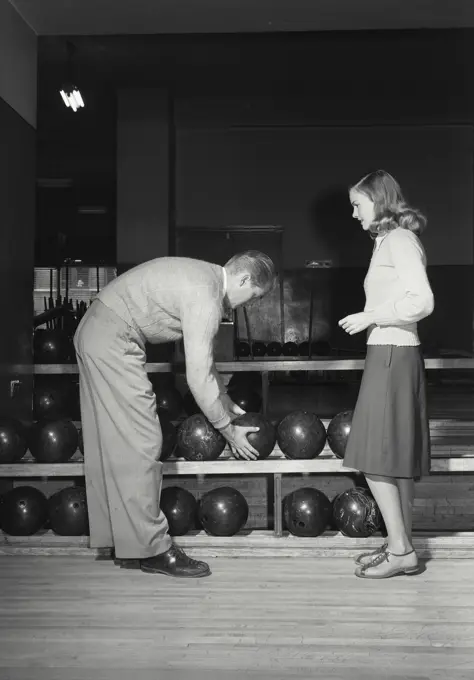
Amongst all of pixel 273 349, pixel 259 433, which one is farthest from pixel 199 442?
pixel 273 349

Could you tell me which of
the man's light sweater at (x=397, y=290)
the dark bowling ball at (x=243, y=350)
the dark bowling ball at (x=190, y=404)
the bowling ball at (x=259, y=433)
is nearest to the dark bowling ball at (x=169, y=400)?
the dark bowling ball at (x=190, y=404)

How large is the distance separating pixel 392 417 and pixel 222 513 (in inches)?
36.8

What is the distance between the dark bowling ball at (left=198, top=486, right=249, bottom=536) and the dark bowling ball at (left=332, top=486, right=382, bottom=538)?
437 mm

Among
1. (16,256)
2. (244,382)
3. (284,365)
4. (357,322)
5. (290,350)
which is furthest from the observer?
(290,350)

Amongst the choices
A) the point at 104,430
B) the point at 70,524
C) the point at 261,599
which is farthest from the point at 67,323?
the point at 261,599

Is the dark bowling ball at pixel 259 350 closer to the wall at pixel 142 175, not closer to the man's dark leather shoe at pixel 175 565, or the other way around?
the wall at pixel 142 175

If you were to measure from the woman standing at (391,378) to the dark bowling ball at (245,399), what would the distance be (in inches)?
61.3

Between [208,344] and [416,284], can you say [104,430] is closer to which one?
[208,344]

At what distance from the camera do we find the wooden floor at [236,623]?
2.10 meters

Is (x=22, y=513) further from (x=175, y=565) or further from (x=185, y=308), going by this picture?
(x=185, y=308)

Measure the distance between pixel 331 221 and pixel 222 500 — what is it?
5642 mm

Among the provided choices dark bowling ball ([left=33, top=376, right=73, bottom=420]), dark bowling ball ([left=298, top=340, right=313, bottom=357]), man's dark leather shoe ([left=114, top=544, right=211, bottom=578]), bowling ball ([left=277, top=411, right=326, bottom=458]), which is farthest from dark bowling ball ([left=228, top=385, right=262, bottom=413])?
dark bowling ball ([left=298, top=340, right=313, bottom=357])

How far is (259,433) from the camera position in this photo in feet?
11.2

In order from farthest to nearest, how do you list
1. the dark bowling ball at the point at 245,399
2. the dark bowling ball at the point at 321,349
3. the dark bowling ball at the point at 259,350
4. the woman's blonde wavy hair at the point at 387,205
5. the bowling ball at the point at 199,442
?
1. the dark bowling ball at the point at 321,349
2. the dark bowling ball at the point at 259,350
3. the dark bowling ball at the point at 245,399
4. the bowling ball at the point at 199,442
5. the woman's blonde wavy hair at the point at 387,205
